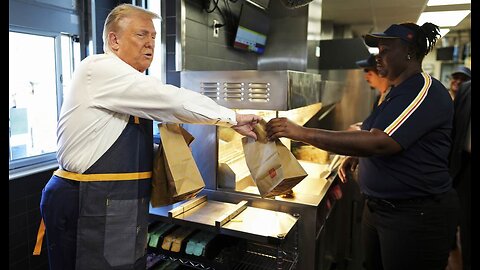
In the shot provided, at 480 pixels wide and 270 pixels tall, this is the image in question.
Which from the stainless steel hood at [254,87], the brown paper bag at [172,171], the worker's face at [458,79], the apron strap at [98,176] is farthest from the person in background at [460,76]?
the apron strap at [98,176]

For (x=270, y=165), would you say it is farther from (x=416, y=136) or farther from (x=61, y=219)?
(x=61, y=219)

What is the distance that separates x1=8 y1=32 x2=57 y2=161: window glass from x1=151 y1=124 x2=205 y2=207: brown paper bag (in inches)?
41.2

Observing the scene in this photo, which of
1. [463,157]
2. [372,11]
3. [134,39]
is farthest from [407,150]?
[372,11]

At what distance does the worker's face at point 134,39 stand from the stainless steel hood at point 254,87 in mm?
494

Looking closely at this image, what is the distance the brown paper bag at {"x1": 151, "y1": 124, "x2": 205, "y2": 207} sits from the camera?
1480 mm

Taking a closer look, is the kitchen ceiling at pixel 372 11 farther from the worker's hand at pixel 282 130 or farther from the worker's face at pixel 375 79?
the worker's hand at pixel 282 130

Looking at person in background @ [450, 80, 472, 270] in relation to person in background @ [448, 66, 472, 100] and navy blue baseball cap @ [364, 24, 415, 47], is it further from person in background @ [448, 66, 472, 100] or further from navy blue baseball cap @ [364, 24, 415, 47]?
navy blue baseball cap @ [364, 24, 415, 47]

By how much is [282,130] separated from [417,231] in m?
0.83

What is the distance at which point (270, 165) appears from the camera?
1.62 metres

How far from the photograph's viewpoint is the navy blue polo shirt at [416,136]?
64.8 inches

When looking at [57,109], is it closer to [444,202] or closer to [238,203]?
[238,203]

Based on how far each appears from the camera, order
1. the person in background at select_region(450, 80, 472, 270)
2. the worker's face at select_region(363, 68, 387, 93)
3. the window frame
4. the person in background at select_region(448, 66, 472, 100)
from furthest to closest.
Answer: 1. the person in background at select_region(448, 66, 472, 100)
2. the worker's face at select_region(363, 68, 387, 93)
3. the person in background at select_region(450, 80, 472, 270)
4. the window frame

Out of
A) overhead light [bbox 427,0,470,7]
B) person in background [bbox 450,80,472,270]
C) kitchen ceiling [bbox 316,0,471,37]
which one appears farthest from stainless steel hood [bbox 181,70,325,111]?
kitchen ceiling [bbox 316,0,471,37]

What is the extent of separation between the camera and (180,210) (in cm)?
186
